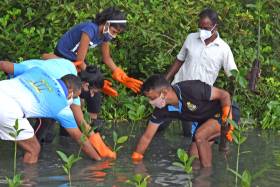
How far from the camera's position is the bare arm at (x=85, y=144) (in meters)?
6.86

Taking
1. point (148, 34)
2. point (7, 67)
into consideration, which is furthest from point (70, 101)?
point (148, 34)

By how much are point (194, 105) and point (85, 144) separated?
1.13 m

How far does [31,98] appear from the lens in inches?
257

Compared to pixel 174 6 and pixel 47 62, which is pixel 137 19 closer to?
pixel 174 6

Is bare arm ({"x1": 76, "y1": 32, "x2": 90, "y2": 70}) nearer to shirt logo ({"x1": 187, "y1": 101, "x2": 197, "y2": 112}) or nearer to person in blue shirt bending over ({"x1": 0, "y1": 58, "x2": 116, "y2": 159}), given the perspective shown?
person in blue shirt bending over ({"x1": 0, "y1": 58, "x2": 116, "y2": 159})

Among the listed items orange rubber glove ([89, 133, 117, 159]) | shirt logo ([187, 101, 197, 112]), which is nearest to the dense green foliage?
orange rubber glove ([89, 133, 117, 159])

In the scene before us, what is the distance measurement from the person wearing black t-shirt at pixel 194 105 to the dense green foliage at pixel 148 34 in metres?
2.47

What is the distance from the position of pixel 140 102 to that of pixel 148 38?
3.58 ft

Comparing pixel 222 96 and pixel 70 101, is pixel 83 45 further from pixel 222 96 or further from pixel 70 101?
pixel 222 96

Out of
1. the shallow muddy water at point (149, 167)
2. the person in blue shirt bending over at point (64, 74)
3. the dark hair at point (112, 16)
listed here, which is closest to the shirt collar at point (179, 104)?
the shallow muddy water at point (149, 167)

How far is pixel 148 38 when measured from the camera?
33.1ft

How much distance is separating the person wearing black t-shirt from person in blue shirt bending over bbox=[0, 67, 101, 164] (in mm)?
759

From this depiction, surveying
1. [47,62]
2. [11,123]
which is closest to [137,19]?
[47,62]

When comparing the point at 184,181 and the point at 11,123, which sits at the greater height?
the point at 11,123
